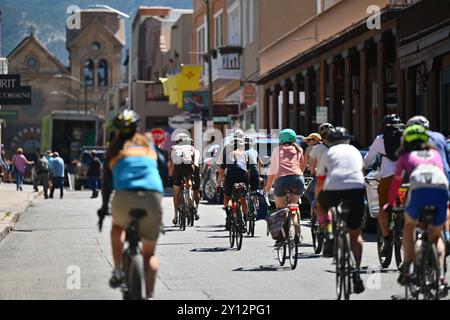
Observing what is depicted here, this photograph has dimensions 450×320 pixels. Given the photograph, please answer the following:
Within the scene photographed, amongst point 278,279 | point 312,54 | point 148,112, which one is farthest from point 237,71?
point 278,279

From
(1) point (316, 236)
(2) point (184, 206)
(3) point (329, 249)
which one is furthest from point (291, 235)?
(2) point (184, 206)

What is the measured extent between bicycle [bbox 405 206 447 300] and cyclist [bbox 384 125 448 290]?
69 millimetres

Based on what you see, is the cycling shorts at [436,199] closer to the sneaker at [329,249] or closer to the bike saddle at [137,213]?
the sneaker at [329,249]

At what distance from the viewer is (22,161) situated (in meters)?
54.9

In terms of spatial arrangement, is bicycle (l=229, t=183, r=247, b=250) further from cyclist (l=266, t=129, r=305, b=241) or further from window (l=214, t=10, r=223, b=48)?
window (l=214, t=10, r=223, b=48)

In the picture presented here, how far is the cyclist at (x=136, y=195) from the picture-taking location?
1118cm

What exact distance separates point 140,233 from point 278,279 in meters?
4.17

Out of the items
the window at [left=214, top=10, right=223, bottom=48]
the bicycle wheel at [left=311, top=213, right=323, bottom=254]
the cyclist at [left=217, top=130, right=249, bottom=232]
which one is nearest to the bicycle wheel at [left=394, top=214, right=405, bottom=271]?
the bicycle wheel at [left=311, top=213, right=323, bottom=254]

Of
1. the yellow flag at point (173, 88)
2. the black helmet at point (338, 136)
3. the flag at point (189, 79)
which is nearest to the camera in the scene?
the black helmet at point (338, 136)

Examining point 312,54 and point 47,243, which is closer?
point 47,243

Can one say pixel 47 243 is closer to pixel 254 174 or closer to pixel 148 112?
pixel 254 174

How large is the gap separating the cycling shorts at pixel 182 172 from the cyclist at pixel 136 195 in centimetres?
1324

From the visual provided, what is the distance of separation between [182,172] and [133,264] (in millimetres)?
13990

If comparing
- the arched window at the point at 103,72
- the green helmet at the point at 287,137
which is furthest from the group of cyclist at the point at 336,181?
the arched window at the point at 103,72
